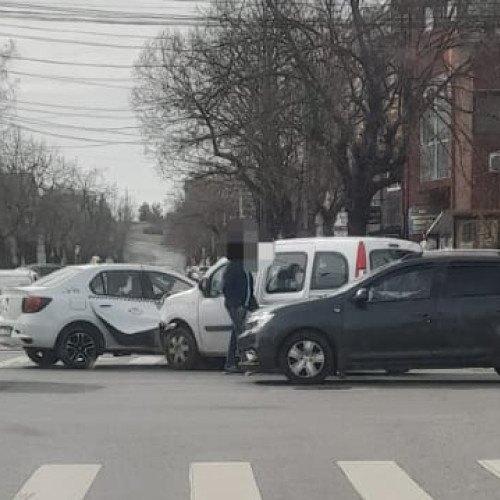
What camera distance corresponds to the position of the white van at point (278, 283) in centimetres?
1543

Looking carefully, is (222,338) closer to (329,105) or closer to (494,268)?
(494,268)

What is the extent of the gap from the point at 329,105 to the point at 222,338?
15085 millimetres

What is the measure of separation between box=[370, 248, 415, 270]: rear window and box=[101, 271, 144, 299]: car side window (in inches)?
155

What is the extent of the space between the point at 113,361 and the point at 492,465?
11.5m

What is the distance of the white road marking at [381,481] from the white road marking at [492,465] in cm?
68

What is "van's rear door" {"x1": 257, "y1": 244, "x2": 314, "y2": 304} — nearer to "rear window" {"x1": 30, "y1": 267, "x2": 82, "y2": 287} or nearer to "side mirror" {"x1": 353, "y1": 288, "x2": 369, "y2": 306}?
"side mirror" {"x1": 353, "y1": 288, "x2": 369, "y2": 306}

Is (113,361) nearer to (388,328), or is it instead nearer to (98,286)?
(98,286)

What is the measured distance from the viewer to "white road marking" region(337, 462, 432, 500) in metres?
7.28

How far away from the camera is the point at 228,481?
771 cm

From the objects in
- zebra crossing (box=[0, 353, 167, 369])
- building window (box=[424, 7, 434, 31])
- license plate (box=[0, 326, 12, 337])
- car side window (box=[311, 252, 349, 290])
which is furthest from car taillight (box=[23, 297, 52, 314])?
building window (box=[424, 7, 434, 31])

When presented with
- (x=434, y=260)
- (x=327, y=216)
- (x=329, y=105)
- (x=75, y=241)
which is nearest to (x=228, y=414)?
(x=434, y=260)

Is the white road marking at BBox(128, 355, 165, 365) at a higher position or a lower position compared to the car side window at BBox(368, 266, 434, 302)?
lower

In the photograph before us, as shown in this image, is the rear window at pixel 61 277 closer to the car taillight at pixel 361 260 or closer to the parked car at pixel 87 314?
the parked car at pixel 87 314

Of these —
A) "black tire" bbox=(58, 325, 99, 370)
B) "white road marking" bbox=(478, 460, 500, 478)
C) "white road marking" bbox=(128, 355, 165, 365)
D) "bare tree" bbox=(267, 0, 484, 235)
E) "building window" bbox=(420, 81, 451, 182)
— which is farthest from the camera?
"building window" bbox=(420, 81, 451, 182)
